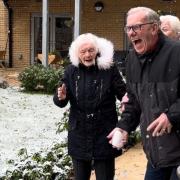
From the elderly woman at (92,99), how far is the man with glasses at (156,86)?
85 cm

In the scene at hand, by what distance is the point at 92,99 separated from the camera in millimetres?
4445

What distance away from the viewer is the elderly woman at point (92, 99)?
4.45 m

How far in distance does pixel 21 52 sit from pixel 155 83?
18657mm

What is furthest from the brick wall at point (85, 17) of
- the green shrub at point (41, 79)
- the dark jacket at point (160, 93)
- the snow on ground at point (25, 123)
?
the dark jacket at point (160, 93)

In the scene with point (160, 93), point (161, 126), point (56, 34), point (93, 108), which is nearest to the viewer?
point (161, 126)

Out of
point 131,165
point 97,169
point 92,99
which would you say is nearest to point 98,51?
point 92,99

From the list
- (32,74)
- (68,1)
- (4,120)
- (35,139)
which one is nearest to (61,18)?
(68,1)

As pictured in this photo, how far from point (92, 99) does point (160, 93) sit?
1097 millimetres

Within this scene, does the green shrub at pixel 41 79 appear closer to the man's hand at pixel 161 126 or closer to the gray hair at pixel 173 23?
the gray hair at pixel 173 23

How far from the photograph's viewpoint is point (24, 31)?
864 inches

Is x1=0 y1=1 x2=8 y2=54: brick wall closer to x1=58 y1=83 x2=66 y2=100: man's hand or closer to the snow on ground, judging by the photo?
the snow on ground

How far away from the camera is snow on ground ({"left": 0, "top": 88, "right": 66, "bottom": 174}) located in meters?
7.82

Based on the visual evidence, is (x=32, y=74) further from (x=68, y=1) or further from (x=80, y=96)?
(x=80, y=96)

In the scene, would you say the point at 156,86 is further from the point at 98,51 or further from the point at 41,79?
the point at 41,79
